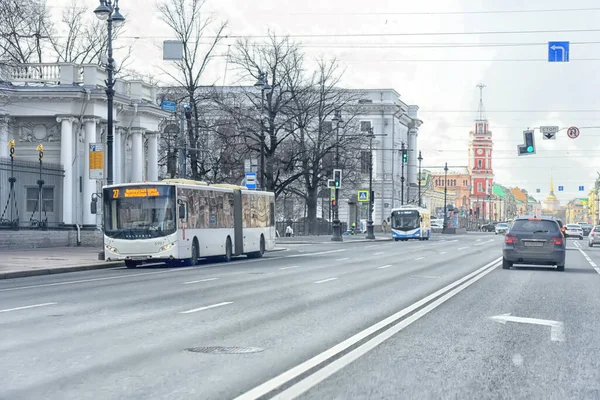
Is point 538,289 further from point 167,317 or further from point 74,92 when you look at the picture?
point 74,92

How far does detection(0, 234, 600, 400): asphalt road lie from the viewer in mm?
8028

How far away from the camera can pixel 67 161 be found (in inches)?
1683

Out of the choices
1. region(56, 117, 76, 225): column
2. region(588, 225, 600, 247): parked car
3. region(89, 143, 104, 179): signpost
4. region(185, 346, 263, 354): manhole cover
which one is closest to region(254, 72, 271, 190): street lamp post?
region(56, 117, 76, 225): column

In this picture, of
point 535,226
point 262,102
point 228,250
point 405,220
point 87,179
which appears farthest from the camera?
point 405,220

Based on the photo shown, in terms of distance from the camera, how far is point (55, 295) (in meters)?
18.1

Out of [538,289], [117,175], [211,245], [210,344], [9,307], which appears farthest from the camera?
[117,175]

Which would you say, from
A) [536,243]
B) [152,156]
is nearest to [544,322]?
[536,243]

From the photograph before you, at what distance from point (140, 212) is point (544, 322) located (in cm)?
1886

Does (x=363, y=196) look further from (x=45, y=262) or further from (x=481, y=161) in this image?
(x=481, y=161)

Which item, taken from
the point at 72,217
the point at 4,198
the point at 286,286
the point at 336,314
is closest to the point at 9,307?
the point at 336,314

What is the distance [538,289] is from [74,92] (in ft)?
91.0

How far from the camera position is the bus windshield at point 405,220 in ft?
246

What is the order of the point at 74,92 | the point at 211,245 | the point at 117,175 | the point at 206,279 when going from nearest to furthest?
1. the point at 206,279
2. the point at 211,245
3. the point at 74,92
4. the point at 117,175

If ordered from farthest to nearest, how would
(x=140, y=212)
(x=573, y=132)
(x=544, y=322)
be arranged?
(x=573, y=132)
(x=140, y=212)
(x=544, y=322)
